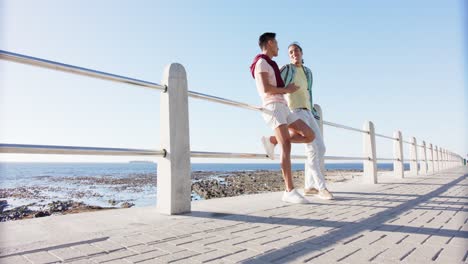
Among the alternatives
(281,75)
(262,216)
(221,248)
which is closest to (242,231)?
(221,248)

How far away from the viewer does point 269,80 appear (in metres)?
3.41

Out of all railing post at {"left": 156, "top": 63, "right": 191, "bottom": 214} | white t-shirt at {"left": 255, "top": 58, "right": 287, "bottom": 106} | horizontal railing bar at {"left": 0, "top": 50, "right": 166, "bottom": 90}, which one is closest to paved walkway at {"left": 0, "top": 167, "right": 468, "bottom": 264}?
railing post at {"left": 156, "top": 63, "right": 191, "bottom": 214}

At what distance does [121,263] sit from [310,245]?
0.99 meters

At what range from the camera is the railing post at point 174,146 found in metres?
2.66

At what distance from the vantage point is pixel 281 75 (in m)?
3.77

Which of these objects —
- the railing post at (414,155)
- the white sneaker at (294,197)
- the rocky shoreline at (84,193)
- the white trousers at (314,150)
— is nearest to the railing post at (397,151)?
the railing post at (414,155)

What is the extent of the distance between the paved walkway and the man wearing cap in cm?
112

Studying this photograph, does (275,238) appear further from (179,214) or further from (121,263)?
(179,214)

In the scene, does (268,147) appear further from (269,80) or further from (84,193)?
(84,193)

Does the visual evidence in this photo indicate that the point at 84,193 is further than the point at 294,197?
Yes

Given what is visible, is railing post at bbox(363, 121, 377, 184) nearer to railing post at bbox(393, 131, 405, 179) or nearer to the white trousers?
railing post at bbox(393, 131, 405, 179)

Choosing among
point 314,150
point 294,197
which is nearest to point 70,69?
point 294,197

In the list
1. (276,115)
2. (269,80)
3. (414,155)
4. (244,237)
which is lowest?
(244,237)

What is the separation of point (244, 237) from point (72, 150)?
4.44 ft
